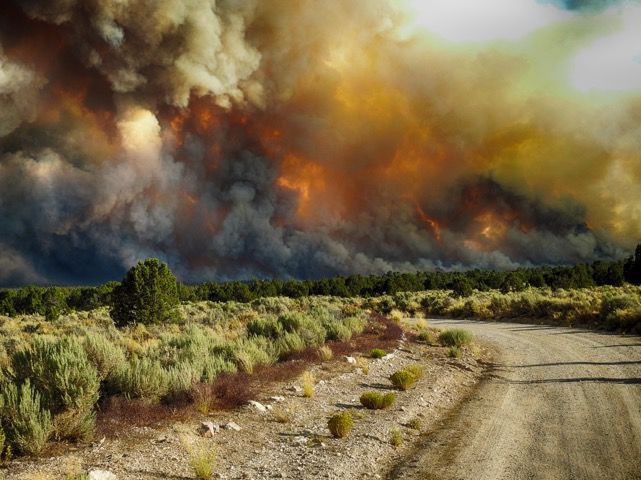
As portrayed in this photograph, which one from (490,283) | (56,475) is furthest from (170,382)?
(490,283)

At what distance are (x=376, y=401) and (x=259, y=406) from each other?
3.01 metres

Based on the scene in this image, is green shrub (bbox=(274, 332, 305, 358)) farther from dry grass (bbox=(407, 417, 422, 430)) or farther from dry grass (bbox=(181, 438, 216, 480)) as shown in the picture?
dry grass (bbox=(181, 438, 216, 480))

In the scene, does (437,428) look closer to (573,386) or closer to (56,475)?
(573,386)

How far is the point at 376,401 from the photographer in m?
11.3

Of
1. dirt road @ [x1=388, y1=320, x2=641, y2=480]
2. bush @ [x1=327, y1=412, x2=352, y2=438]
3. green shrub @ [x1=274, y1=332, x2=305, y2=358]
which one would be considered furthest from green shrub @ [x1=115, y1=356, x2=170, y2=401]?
green shrub @ [x1=274, y1=332, x2=305, y2=358]

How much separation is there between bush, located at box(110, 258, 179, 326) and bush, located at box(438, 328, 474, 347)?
59.9 ft

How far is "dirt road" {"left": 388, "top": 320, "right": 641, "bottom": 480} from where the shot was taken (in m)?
7.84

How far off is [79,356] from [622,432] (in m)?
11.5

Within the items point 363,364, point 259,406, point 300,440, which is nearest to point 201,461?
point 300,440


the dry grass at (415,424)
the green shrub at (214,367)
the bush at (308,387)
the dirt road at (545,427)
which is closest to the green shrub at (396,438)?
the dirt road at (545,427)

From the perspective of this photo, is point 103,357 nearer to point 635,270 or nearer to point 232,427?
point 232,427

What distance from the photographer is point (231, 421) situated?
956cm

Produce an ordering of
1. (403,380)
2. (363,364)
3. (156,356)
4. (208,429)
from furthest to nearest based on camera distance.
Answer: (363,364), (403,380), (156,356), (208,429)

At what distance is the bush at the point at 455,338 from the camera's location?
21.5 m
